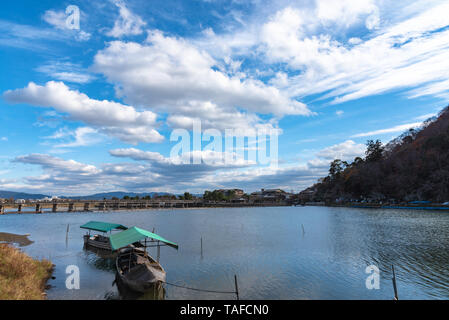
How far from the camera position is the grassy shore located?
14.1 meters

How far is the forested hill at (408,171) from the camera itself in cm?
11937

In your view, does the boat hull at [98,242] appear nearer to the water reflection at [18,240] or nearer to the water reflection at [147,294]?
the water reflection at [18,240]

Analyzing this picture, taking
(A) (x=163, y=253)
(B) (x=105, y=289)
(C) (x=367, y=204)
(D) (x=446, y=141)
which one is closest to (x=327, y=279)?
(B) (x=105, y=289)

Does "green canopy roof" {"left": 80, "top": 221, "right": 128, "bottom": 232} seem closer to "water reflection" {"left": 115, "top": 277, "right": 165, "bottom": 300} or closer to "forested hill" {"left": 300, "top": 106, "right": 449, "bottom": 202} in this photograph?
"water reflection" {"left": 115, "top": 277, "right": 165, "bottom": 300}

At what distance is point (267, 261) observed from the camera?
2955 cm

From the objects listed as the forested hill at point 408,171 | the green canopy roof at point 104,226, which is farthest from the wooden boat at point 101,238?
the forested hill at point 408,171

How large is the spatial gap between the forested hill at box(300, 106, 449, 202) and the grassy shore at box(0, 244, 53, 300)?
455 feet

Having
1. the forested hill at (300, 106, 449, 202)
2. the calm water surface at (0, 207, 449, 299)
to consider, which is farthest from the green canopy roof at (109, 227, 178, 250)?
the forested hill at (300, 106, 449, 202)

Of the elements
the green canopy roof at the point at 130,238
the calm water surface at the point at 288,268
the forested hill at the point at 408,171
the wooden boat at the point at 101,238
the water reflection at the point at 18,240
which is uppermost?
the forested hill at the point at 408,171

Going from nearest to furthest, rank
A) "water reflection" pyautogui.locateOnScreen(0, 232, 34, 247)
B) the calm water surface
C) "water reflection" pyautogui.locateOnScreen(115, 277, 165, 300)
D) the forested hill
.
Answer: "water reflection" pyautogui.locateOnScreen(115, 277, 165, 300) → the calm water surface → "water reflection" pyautogui.locateOnScreen(0, 232, 34, 247) → the forested hill

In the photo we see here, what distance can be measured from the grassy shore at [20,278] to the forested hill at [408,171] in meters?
139

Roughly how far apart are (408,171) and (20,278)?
164228 mm

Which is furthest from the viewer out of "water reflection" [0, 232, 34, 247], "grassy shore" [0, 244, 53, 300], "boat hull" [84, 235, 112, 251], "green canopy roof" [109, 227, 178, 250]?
"water reflection" [0, 232, 34, 247]

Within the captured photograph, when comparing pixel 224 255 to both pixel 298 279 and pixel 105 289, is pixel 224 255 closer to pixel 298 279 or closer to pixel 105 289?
pixel 298 279
